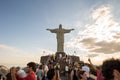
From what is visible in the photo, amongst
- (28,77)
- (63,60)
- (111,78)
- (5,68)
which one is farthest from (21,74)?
(63,60)

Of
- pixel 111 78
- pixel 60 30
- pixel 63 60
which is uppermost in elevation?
pixel 60 30

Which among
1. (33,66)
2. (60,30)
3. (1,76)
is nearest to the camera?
(33,66)

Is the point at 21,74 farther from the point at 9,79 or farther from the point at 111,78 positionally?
the point at 111,78

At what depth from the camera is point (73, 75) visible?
39.0ft

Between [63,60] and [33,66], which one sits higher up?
[63,60]

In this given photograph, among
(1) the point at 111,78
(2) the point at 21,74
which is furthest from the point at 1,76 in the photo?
(1) the point at 111,78

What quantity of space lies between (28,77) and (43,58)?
141ft

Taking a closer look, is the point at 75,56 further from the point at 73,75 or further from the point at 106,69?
the point at 106,69

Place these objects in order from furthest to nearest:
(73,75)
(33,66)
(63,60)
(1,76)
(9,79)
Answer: (63,60), (73,75), (1,76), (9,79), (33,66)

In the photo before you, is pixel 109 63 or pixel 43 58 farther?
pixel 43 58

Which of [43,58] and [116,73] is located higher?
[43,58]

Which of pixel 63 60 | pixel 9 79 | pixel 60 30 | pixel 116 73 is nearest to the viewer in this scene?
pixel 116 73

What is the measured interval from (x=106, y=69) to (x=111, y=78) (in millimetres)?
158

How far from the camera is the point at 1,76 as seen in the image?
917cm
